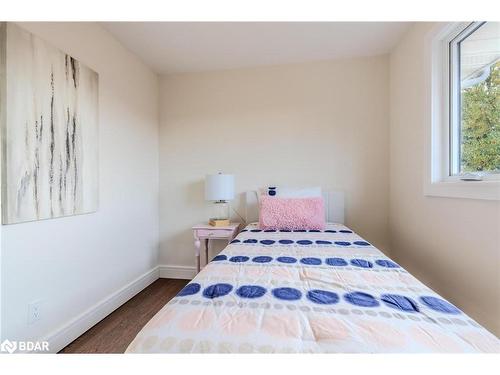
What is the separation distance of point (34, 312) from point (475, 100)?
2.96m

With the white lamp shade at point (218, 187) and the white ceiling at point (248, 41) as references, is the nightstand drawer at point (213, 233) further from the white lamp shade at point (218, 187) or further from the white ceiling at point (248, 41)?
Answer: the white ceiling at point (248, 41)

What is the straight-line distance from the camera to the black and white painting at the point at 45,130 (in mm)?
1205

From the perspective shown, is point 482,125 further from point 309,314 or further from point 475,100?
point 309,314

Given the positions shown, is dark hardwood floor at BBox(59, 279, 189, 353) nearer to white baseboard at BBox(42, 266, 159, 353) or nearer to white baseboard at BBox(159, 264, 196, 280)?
white baseboard at BBox(42, 266, 159, 353)

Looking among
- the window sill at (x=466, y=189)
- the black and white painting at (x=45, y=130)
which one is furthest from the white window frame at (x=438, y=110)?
the black and white painting at (x=45, y=130)

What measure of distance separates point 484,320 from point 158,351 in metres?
1.57

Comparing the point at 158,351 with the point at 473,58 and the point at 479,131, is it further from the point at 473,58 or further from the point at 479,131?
the point at 473,58

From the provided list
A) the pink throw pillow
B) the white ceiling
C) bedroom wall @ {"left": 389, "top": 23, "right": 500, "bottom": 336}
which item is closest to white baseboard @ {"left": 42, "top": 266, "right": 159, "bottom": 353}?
the pink throw pillow

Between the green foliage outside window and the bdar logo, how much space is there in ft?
9.16

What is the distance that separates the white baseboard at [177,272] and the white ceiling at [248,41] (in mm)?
2334

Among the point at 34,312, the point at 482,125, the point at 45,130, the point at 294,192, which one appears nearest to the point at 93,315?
the point at 34,312
